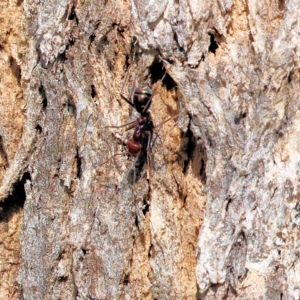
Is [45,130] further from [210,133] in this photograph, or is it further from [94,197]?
[210,133]

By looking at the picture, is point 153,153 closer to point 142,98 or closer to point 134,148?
point 134,148

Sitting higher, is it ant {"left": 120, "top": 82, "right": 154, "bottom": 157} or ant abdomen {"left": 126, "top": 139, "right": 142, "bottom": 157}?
ant {"left": 120, "top": 82, "right": 154, "bottom": 157}

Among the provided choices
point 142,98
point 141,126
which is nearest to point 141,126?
point 141,126

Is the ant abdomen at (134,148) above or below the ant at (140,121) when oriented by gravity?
below

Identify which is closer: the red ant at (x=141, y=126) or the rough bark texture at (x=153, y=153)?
the rough bark texture at (x=153, y=153)

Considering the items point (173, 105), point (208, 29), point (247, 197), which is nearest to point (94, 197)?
point (173, 105)
